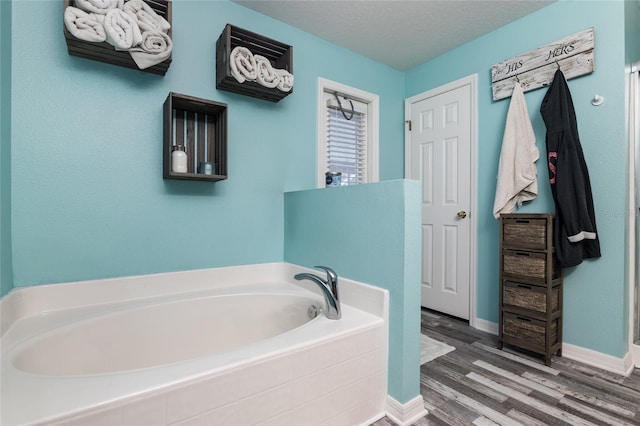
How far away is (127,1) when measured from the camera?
154cm

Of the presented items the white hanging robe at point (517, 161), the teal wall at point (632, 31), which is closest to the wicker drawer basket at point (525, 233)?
the white hanging robe at point (517, 161)

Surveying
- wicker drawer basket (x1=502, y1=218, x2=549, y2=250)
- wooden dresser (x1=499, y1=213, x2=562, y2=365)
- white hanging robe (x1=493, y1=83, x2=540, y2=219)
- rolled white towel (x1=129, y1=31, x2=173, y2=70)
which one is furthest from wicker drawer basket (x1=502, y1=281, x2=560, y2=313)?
rolled white towel (x1=129, y1=31, x2=173, y2=70)

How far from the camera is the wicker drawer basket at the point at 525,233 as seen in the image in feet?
6.48

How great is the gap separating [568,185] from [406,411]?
167 cm

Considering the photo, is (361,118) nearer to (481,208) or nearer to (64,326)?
(481,208)

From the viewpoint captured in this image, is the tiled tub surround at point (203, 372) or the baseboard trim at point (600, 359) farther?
the baseboard trim at point (600, 359)

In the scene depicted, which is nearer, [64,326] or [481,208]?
[64,326]

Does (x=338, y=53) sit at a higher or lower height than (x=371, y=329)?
higher

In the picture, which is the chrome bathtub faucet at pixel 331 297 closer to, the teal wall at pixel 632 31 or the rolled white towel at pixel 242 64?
the rolled white towel at pixel 242 64

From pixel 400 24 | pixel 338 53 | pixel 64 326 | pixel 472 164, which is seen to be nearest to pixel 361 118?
pixel 338 53

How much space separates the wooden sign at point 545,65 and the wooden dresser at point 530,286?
97cm

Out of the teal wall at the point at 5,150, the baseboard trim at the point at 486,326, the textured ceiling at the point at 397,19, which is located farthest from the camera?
the baseboard trim at the point at 486,326

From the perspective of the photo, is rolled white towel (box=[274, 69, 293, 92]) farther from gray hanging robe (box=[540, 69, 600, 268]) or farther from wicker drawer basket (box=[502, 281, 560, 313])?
A: wicker drawer basket (box=[502, 281, 560, 313])

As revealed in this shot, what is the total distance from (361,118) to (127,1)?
1.99 m
